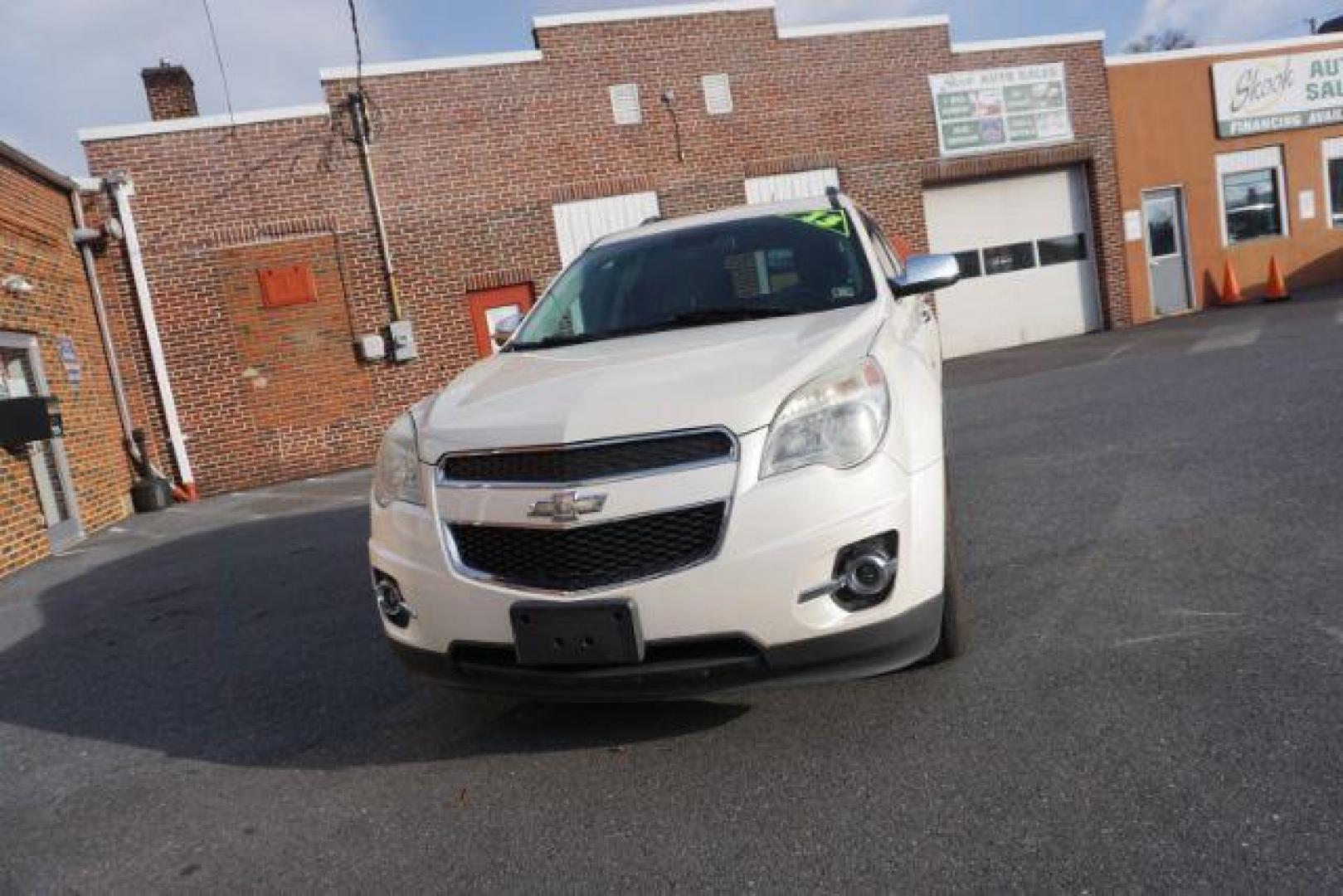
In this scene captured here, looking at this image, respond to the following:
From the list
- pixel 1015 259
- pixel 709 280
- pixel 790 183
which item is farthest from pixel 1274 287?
pixel 709 280

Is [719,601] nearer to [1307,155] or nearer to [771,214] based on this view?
[771,214]

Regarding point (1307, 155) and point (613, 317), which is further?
point (1307, 155)

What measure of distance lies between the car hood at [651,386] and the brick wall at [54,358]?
6494mm

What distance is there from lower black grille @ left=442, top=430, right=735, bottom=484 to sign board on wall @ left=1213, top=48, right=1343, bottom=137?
1868cm

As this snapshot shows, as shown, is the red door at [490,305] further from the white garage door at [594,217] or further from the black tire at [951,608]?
the black tire at [951,608]

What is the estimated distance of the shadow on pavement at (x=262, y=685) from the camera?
313cm

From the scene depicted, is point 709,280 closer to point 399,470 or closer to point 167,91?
point 399,470

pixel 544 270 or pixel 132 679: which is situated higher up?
pixel 544 270

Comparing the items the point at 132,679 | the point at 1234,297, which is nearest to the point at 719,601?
the point at 132,679

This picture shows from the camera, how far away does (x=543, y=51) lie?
13.2 metres

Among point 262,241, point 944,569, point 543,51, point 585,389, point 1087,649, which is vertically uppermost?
point 543,51

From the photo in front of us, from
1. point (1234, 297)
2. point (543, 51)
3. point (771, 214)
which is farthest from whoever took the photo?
point (1234, 297)

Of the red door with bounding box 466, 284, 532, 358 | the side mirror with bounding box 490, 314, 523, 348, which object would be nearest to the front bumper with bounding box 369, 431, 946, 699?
the side mirror with bounding box 490, 314, 523, 348

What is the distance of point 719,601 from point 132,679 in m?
3.25
